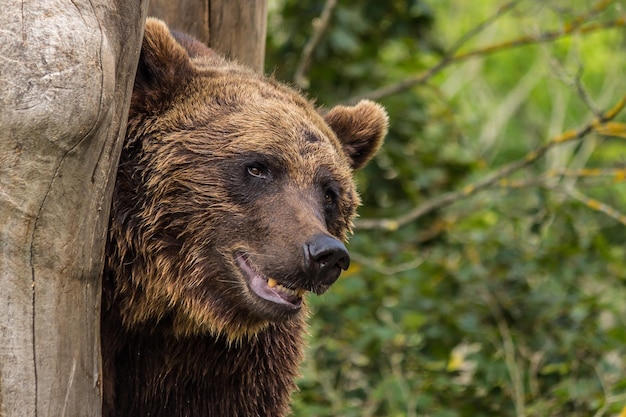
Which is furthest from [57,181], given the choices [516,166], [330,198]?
[516,166]

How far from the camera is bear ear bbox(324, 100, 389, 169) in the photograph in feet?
15.9

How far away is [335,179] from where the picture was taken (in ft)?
13.9

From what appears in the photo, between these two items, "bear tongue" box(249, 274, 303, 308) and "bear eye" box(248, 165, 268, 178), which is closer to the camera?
"bear tongue" box(249, 274, 303, 308)

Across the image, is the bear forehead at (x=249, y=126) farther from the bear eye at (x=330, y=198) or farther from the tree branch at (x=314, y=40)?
the tree branch at (x=314, y=40)

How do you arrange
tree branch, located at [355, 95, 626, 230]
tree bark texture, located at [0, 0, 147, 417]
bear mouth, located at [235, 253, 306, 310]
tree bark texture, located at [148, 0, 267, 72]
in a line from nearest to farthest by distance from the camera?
tree bark texture, located at [0, 0, 147, 417]
bear mouth, located at [235, 253, 306, 310]
tree bark texture, located at [148, 0, 267, 72]
tree branch, located at [355, 95, 626, 230]

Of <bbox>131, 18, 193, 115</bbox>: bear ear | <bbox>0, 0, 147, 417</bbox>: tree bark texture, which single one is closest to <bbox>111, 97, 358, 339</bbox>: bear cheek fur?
<bbox>131, 18, 193, 115</bbox>: bear ear

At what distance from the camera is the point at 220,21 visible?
5.26 m

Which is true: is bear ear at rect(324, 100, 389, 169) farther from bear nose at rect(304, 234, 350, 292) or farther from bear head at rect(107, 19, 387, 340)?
bear nose at rect(304, 234, 350, 292)

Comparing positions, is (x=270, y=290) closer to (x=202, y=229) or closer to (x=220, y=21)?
(x=202, y=229)

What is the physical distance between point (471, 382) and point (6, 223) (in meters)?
5.26

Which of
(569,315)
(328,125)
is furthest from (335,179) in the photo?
(569,315)

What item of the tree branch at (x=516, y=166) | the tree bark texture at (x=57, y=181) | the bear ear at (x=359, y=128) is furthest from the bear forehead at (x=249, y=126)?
the tree branch at (x=516, y=166)

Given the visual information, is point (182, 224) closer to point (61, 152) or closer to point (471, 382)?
point (61, 152)

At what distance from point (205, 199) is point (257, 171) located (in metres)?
0.26
